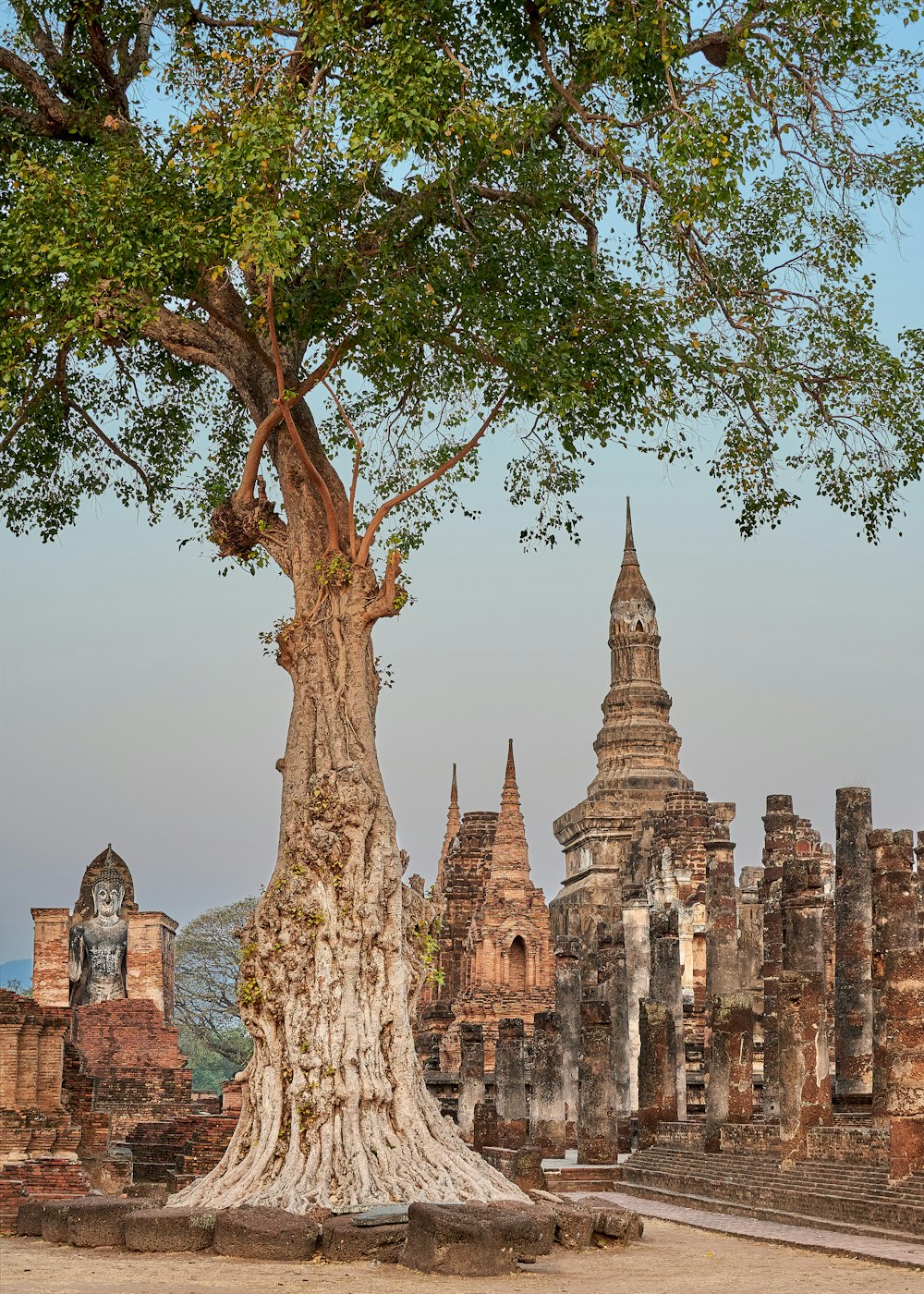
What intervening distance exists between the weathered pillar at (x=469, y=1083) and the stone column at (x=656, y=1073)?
310 centimetres

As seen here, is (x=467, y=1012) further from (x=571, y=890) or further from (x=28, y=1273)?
(x=28, y=1273)

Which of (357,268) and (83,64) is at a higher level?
(83,64)

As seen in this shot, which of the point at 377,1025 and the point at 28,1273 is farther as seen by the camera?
the point at 377,1025

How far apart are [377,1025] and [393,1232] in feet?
8.25

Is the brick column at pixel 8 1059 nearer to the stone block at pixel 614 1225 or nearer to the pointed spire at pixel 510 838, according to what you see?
the stone block at pixel 614 1225

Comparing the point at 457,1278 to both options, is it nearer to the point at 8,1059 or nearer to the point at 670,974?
the point at 8,1059

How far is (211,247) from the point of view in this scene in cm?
1290

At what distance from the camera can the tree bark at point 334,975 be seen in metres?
11.8

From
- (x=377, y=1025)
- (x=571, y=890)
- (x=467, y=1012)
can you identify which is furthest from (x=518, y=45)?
(x=571, y=890)

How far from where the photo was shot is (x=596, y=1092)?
19.4 meters

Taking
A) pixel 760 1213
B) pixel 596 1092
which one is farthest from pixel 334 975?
pixel 596 1092

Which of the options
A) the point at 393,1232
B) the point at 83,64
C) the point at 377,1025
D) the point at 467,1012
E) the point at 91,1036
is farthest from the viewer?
the point at 467,1012

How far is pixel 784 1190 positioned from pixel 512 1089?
25.1 ft

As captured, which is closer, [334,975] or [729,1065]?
[334,975]
